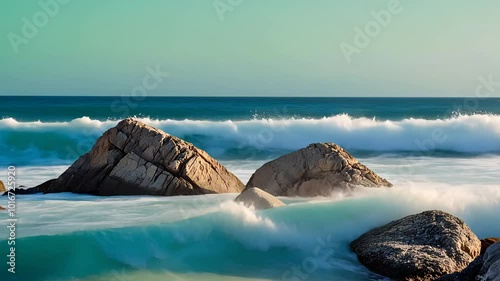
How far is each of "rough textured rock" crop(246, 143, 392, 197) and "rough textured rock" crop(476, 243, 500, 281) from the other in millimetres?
4416

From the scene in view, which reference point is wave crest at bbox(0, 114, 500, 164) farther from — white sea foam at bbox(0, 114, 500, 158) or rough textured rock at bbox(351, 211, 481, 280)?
rough textured rock at bbox(351, 211, 481, 280)

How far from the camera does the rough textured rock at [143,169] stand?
11000 millimetres

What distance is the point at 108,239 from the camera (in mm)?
7992

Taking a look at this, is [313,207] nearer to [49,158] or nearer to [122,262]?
[122,262]

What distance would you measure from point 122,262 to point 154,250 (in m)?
0.43

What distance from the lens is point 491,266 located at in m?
5.45

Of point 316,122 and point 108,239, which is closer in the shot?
point 108,239

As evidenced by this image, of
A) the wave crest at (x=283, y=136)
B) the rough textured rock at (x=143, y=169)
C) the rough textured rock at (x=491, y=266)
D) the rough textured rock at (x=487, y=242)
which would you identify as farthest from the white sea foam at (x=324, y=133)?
the rough textured rock at (x=491, y=266)

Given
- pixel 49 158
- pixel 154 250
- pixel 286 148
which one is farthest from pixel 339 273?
pixel 286 148

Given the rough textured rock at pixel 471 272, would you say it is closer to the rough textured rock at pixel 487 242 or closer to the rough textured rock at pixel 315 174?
the rough textured rock at pixel 487 242
